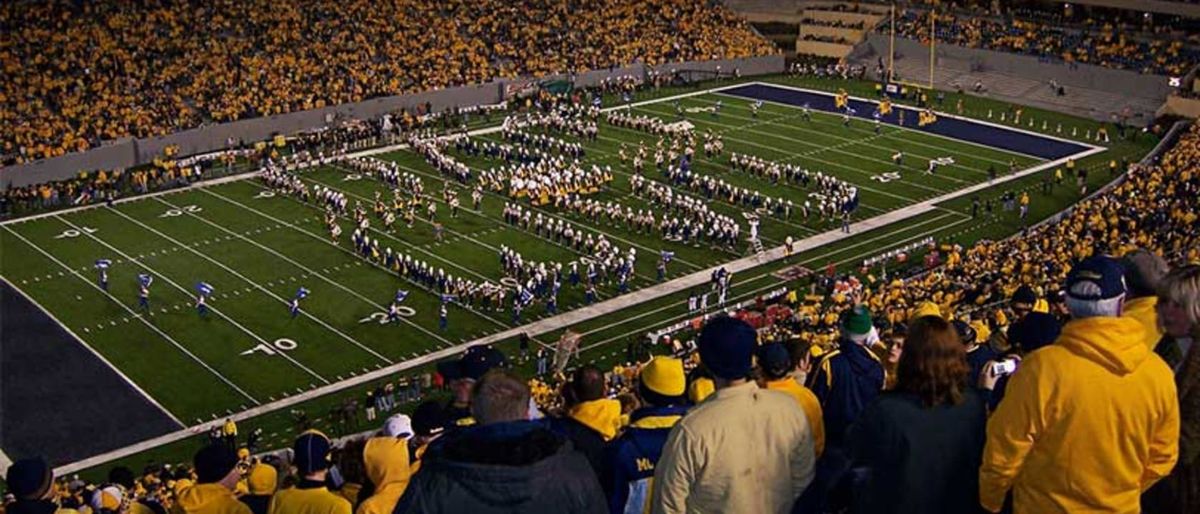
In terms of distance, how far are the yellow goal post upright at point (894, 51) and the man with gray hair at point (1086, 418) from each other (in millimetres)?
45270

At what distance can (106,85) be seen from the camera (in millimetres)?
40250

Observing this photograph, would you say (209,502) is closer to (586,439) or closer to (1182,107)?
(586,439)

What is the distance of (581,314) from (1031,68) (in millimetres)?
29554

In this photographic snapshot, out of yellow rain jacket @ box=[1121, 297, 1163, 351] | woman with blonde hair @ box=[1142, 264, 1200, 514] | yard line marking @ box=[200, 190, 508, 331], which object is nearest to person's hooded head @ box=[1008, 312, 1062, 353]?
yellow rain jacket @ box=[1121, 297, 1163, 351]

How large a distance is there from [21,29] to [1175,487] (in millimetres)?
43073

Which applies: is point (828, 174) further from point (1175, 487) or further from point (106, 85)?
point (1175, 487)

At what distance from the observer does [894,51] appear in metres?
53.3

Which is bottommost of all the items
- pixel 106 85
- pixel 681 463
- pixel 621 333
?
pixel 621 333

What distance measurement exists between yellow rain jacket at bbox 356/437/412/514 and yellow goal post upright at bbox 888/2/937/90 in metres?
45.3

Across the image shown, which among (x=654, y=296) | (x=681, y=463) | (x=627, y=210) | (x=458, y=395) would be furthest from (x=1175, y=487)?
(x=627, y=210)

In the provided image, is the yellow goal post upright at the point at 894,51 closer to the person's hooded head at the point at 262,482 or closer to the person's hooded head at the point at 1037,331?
the person's hooded head at the point at 1037,331

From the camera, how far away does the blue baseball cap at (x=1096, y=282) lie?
15.4ft

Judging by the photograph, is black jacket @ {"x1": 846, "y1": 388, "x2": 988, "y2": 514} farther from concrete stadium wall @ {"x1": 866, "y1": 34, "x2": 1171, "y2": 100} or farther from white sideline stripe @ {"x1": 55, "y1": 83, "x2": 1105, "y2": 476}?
concrete stadium wall @ {"x1": 866, "y1": 34, "x2": 1171, "y2": 100}

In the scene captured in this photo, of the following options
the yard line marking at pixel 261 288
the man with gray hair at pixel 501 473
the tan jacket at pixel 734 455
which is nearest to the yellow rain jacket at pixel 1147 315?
the tan jacket at pixel 734 455
